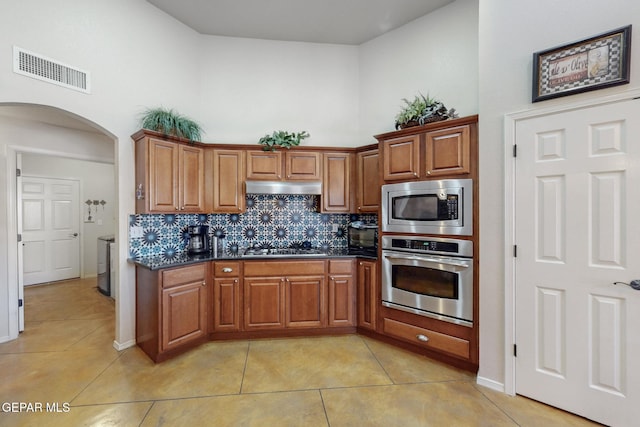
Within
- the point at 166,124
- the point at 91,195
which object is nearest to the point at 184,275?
the point at 166,124

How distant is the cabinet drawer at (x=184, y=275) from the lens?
2.53 m

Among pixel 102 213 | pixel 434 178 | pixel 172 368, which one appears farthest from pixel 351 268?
pixel 102 213

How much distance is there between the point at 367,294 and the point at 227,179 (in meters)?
2.11

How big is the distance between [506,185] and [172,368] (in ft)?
10.5

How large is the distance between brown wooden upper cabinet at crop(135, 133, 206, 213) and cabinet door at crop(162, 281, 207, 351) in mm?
848

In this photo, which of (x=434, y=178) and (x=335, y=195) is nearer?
(x=434, y=178)

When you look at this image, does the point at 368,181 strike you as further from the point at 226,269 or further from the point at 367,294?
the point at 226,269

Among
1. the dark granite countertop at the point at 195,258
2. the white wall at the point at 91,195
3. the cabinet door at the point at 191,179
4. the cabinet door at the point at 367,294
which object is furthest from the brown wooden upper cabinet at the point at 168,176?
the white wall at the point at 91,195

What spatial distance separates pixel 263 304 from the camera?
9.71 ft

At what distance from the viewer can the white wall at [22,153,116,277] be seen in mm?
5477

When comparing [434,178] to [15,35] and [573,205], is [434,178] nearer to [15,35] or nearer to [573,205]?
[573,205]

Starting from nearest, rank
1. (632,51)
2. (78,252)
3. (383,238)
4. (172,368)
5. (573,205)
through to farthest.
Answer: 1. (632,51)
2. (573,205)
3. (172,368)
4. (383,238)
5. (78,252)

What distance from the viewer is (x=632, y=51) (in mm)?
1637

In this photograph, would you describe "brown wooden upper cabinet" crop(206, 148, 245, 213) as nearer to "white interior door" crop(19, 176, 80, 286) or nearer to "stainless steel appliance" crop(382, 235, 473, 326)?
"stainless steel appliance" crop(382, 235, 473, 326)
